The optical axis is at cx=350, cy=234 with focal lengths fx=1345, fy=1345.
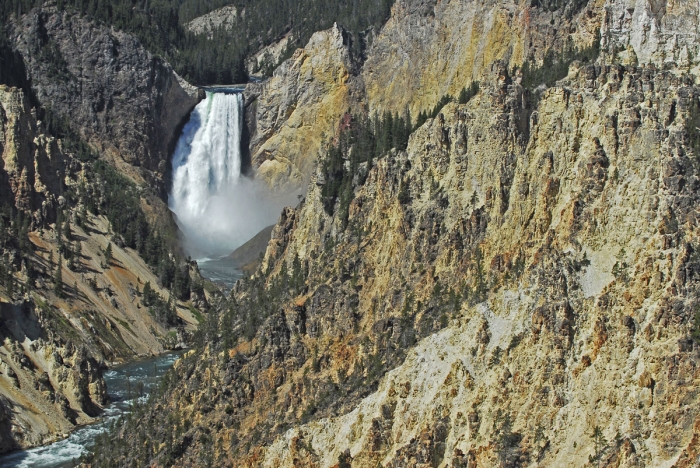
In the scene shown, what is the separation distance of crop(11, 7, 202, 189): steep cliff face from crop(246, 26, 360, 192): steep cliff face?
708 inches

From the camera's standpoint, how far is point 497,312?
76188mm

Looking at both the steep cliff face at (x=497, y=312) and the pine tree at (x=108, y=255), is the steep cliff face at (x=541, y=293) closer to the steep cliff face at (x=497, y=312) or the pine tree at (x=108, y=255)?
the steep cliff face at (x=497, y=312)

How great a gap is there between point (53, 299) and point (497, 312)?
81.1 metres

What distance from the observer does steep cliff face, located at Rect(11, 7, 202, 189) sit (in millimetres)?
192500

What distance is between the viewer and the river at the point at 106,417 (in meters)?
111

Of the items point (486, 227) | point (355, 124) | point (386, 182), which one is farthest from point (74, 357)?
point (486, 227)

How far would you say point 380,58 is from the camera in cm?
17925

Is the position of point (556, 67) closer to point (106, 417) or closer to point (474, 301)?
point (474, 301)

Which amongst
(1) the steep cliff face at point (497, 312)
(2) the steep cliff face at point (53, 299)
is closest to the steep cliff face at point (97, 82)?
(2) the steep cliff face at point (53, 299)

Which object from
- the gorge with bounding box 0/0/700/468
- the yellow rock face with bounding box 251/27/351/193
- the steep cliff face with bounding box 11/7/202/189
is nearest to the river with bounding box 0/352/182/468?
the gorge with bounding box 0/0/700/468

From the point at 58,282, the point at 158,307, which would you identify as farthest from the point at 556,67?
the point at 158,307

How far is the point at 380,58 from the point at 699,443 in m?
122

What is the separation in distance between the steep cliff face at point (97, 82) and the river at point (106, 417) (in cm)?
5258

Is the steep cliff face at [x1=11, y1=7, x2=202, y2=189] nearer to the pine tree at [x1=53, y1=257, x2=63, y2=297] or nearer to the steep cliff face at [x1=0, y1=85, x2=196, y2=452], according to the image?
the steep cliff face at [x1=0, y1=85, x2=196, y2=452]
